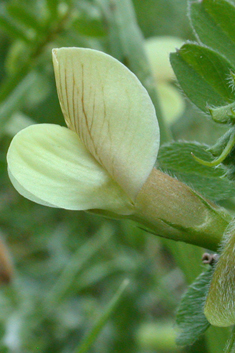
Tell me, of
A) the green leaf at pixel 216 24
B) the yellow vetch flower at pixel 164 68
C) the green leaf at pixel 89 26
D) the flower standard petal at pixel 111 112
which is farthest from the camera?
the yellow vetch flower at pixel 164 68

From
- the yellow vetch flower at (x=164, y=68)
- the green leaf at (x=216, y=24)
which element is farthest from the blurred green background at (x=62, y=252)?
the green leaf at (x=216, y=24)

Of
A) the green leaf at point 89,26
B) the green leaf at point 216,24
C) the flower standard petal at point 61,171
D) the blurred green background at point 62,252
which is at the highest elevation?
the green leaf at point 216,24

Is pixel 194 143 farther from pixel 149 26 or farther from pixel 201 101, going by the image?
pixel 149 26

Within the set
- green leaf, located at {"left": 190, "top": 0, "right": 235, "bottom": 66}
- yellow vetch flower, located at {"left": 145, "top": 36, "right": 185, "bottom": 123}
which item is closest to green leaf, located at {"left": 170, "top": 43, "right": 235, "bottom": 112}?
green leaf, located at {"left": 190, "top": 0, "right": 235, "bottom": 66}

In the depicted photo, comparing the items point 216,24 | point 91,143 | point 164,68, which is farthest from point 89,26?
point 91,143

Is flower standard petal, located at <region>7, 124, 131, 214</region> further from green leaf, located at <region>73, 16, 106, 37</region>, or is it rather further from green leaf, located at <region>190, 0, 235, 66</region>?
green leaf, located at <region>73, 16, 106, 37</region>

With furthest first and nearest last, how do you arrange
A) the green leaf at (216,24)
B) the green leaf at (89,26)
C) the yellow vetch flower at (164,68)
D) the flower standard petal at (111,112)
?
1. the yellow vetch flower at (164,68)
2. the green leaf at (89,26)
3. the green leaf at (216,24)
4. the flower standard petal at (111,112)

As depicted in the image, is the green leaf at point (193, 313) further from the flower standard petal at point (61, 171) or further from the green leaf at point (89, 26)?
the green leaf at point (89, 26)
